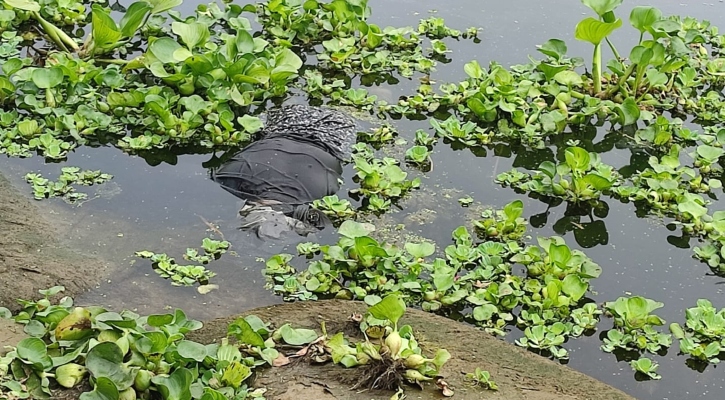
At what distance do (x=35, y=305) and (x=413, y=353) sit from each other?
1271mm

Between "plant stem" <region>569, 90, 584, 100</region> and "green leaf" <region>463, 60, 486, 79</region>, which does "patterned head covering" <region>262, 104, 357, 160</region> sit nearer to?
"green leaf" <region>463, 60, 486, 79</region>

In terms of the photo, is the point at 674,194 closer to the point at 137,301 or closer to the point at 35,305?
the point at 137,301

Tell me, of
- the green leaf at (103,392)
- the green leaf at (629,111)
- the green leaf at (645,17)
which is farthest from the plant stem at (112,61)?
the green leaf at (103,392)

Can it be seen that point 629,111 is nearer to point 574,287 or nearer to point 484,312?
point 574,287

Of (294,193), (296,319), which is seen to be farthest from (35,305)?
(294,193)

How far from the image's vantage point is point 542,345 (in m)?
3.18

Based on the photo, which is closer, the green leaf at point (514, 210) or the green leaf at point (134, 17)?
the green leaf at point (514, 210)

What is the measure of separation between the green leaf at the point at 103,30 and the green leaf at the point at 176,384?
3.06m

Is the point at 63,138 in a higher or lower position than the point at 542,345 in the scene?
lower

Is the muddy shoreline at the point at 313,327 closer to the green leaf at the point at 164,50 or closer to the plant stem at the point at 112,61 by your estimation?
the green leaf at the point at 164,50

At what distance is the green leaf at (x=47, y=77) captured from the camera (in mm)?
4496

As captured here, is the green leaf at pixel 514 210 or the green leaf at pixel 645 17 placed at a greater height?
the green leaf at pixel 645 17

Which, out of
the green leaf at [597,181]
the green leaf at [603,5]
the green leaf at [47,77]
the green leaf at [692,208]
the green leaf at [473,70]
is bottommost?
the green leaf at [47,77]

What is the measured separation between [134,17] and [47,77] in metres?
0.73
